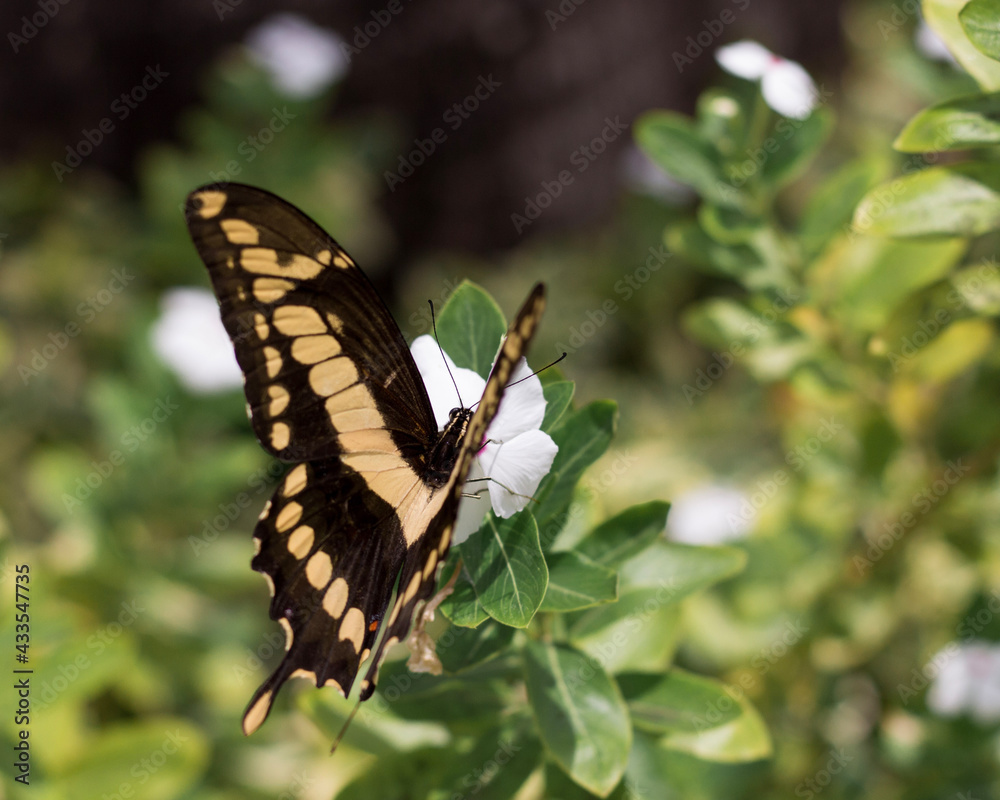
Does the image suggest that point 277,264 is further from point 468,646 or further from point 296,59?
point 296,59

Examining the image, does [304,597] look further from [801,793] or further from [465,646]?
[801,793]

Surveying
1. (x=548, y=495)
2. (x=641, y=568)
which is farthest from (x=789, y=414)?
(x=548, y=495)

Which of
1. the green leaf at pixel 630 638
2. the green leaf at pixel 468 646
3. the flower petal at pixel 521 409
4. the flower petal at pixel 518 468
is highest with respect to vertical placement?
the flower petal at pixel 521 409

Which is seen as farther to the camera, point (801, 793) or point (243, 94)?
point (243, 94)

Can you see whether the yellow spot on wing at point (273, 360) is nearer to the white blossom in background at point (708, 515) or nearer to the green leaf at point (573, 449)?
the green leaf at point (573, 449)

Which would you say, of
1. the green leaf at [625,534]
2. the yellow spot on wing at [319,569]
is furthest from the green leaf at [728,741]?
the yellow spot on wing at [319,569]

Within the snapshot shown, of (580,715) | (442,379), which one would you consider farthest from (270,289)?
(580,715)

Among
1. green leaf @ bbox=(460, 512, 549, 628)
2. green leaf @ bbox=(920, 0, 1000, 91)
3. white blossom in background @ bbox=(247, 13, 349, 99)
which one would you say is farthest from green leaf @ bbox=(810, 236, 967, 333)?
white blossom in background @ bbox=(247, 13, 349, 99)
